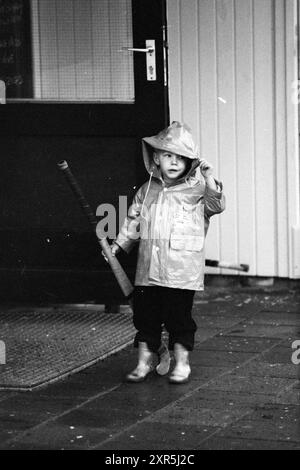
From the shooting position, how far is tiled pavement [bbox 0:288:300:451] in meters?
4.90

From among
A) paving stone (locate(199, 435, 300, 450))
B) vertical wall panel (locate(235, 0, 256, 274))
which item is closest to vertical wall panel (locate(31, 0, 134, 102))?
vertical wall panel (locate(235, 0, 256, 274))

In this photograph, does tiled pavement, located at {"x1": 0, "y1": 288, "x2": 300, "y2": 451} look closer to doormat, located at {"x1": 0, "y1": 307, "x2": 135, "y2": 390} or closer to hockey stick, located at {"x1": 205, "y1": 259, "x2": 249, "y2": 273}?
doormat, located at {"x1": 0, "y1": 307, "x2": 135, "y2": 390}

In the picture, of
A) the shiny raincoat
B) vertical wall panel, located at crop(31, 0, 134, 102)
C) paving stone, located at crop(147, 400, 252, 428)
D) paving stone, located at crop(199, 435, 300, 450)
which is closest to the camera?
paving stone, located at crop(199, 435, 300, 450)

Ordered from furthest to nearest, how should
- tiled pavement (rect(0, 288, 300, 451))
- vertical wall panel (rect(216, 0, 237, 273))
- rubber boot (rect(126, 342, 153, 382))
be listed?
vertical wall panel (rect(216, 0, 237, 273)), rubber boot (rect(126, 342, 153, 382)), tiled pavement (rect(0, 288, 300, 451))

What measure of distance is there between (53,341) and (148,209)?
1420 mm

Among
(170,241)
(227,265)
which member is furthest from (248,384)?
(227,265)

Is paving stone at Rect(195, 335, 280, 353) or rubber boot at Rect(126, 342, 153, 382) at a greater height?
rubber boot at Rect(126, 342, 153, 382)

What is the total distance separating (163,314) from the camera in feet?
19.9

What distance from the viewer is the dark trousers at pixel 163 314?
596cm

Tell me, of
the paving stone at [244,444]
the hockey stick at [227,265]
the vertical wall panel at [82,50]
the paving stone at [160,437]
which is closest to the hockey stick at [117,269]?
the paving stone at [160,437]

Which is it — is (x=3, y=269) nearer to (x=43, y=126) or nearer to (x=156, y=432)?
(x=43, y=126)

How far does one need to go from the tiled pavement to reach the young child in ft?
0.77
